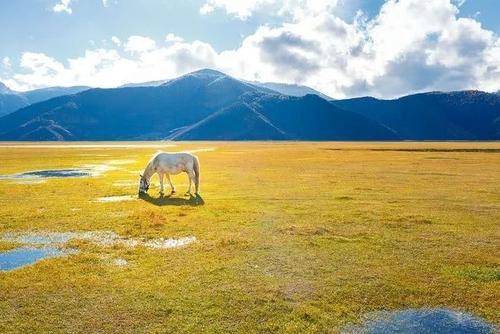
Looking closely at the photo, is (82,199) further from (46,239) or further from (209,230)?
(209,230)

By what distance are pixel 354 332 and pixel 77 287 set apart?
7.86 meters

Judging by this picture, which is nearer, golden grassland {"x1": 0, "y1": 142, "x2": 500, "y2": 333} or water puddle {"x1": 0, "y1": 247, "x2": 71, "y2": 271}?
golden grassland {"x1": 0, "y1": 142, "x2": 500, "y2": 333}

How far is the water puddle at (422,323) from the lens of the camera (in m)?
10.1

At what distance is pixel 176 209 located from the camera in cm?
2438

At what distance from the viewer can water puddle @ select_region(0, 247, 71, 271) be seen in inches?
579

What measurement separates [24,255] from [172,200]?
1243 cm

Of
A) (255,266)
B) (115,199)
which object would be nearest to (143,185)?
(115,199)

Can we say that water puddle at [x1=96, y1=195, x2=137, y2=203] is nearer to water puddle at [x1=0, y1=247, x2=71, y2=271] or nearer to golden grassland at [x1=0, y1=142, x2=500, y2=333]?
golden grassland at [x1=0, y1=142, x2=500, y2=333]

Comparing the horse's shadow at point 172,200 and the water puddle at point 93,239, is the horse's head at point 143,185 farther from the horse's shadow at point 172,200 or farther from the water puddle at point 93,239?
the water puddle at point 93,239

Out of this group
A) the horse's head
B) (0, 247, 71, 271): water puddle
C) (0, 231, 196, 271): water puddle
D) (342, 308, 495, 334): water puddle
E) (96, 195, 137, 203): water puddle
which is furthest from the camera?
the horse's head

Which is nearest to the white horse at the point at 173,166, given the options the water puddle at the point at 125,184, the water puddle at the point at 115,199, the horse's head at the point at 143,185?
the horse's head at the point at 143,185

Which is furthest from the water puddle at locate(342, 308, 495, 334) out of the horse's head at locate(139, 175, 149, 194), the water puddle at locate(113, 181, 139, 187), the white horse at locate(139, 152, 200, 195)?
the water puddle at locate(113, 181, 139, 187)

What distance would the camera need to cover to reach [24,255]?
51.7 ft

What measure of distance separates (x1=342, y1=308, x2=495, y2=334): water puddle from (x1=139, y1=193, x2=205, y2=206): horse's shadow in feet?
54.7
